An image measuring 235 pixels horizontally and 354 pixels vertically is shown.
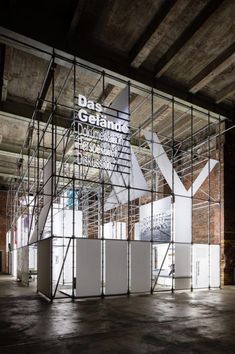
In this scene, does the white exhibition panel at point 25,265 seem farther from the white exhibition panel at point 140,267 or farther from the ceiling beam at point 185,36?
the ceiling beam at point 185,36

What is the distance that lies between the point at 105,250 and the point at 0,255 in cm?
1538

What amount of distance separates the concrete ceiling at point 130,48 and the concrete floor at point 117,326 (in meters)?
5.94

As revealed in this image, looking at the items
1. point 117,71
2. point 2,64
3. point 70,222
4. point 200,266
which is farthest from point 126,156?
point 70,222

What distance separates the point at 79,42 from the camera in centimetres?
847

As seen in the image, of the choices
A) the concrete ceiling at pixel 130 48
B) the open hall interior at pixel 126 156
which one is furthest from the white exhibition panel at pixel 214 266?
the concrete ceiling at pixel 130 48

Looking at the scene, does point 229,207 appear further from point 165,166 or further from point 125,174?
point 125,174

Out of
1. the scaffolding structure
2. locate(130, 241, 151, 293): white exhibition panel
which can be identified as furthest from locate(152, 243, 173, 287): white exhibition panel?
locate(130, 241, 151, 293): white exhibition panel

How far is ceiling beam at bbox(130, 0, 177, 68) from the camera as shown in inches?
281

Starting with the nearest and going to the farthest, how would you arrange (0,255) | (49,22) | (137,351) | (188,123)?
(137,351) → (49,22) → (188,123) → (0,255)

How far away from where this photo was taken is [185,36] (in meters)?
8.02

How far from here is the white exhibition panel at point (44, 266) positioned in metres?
8.11

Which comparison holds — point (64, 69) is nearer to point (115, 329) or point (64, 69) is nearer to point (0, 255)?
point (115, 329)

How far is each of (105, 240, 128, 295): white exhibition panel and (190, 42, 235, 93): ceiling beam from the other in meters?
5.55

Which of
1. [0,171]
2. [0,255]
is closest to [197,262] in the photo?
[0,171]
